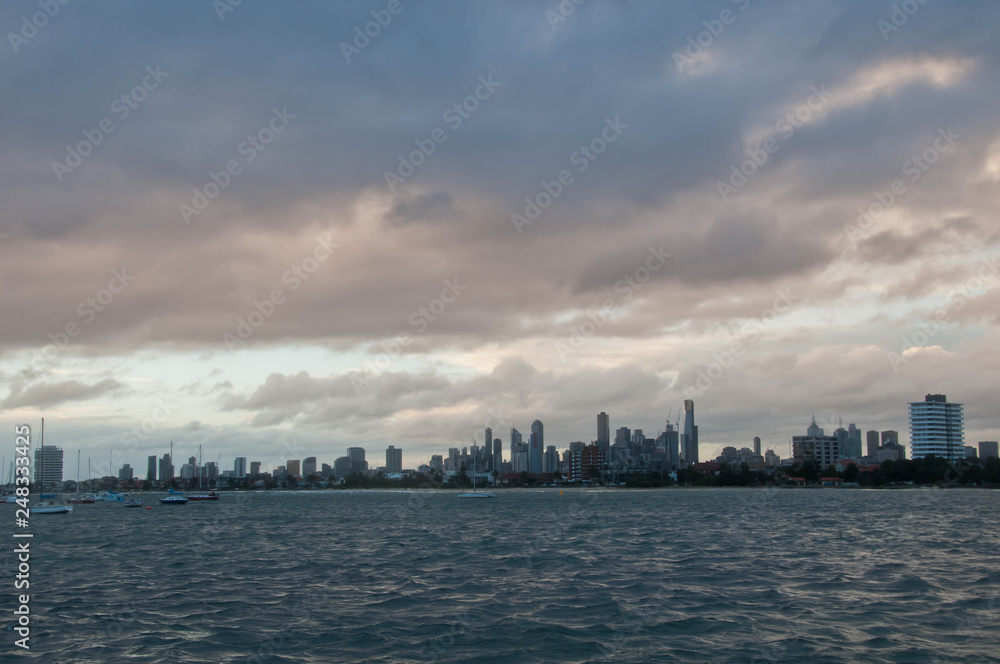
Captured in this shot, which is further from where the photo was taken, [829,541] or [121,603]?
[829,541]

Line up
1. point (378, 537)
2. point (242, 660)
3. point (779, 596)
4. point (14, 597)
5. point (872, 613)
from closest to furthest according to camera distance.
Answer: point (242, 660) → point (872, 613) → point (779, 596) → point (14, 597) → point (378, 537)

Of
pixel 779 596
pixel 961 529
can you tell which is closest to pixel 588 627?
pixel 779 596

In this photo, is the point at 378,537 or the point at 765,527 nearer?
the point at 378,537

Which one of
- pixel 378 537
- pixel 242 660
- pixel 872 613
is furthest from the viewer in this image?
pixel 378 537

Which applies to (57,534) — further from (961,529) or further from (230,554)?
(961,529)

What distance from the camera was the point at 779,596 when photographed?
143 feet

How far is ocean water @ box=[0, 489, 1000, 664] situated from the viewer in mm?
32281

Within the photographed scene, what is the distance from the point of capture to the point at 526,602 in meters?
42.8

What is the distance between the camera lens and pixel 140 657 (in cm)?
3153

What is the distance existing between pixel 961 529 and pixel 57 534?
398 feet

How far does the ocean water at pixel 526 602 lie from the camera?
106ft

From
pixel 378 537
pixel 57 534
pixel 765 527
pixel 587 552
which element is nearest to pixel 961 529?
pixel 765 527

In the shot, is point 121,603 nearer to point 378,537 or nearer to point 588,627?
point 588,627

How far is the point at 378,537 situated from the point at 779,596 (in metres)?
59.1
